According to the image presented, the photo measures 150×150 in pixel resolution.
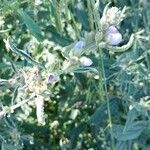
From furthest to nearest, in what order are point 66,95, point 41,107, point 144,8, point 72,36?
point 66,95 < point 72,36 < point 144,8 < point 41,107

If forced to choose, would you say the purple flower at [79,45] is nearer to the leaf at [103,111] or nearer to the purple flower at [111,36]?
the purple flower at [111,36]

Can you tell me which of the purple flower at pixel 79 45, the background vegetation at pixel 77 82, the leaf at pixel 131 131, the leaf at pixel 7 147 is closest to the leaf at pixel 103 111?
the background vegetation at pixel 77 82

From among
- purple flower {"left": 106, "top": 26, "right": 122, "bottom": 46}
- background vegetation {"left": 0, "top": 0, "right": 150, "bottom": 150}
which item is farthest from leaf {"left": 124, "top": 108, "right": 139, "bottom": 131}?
purple flower {"left": 106, "top": 26, "right": 122, "bottom": 46}

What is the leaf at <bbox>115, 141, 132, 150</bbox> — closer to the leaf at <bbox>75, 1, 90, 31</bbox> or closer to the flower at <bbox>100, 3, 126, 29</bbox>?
the leaf at <bbox>75, 1, 90, 31</bbox>

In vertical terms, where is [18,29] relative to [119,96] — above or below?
above

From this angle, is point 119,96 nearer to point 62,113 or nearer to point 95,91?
point 95,91

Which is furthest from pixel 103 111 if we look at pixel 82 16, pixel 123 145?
pixel 82 16

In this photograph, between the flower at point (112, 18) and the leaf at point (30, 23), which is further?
the leaf at point (30, 23)

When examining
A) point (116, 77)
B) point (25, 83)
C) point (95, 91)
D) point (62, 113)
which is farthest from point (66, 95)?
point (25, 83)

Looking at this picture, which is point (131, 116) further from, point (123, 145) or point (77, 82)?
point (77, 82)
